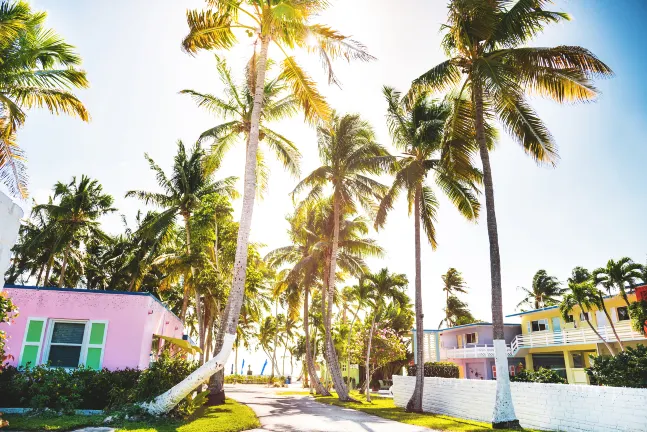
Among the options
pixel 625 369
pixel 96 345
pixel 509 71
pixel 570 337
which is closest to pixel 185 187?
pixel 96 345

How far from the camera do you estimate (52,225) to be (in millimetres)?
27547

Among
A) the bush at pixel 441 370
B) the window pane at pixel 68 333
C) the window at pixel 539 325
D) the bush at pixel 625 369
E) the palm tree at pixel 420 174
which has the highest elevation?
the palm tree at pixel 420 174

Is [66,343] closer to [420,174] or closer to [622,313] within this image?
[420,174]

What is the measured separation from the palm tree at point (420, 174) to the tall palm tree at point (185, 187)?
34.5 feet

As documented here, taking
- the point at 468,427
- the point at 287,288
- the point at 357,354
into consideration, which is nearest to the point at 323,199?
the point at 287,288

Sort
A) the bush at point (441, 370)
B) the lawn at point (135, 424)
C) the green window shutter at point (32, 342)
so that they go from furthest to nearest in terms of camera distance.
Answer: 1. the bush at point (441, 370)
2. the green window shutter at point (32, 342)
3. the lawn at point (135, 424)

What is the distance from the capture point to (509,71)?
13852 mm

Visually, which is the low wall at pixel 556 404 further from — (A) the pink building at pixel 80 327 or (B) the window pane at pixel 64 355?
(B) the window pane at pixel 64 355

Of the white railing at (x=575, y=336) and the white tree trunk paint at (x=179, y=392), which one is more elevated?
the white railing at (x=575, y=336)

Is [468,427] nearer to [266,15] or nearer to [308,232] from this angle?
[266,15]

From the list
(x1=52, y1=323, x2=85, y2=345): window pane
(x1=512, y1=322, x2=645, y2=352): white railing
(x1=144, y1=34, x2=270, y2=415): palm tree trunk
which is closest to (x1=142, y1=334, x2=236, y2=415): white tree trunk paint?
(x1=144, y1=34, x2=270, y2=415): palm tree trunk

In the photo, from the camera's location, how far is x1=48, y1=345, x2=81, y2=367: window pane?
1216 cm

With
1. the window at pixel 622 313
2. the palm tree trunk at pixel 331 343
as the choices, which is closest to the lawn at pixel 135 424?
Answer: the palm tree trunk at pixel 331 343

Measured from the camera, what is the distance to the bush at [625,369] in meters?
13.6
